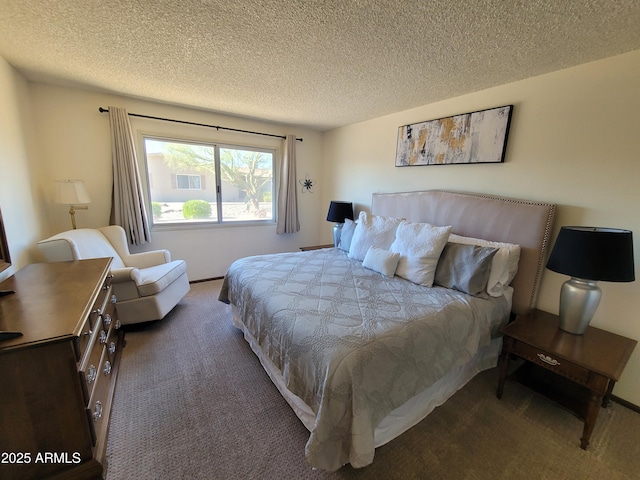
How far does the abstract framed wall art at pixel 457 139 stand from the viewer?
2184 millimetres

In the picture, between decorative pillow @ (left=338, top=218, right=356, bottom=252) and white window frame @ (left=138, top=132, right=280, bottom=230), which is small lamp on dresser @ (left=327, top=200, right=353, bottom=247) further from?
white window frame @ (left=138, top=132, right=280, bottom=230)

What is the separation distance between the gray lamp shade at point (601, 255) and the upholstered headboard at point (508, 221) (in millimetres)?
448

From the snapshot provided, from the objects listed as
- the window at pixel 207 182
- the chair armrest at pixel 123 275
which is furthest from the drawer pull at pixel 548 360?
the window at pixel 207 182

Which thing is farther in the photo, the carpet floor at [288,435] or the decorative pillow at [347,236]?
the decorative pillow at [347,236]

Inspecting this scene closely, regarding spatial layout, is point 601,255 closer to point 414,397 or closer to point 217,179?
point 414,397

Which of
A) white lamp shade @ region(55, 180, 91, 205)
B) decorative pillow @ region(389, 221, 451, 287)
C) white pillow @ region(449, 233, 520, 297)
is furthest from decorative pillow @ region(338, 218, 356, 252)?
white lamp shade @ region(55, 180, 91, 205)

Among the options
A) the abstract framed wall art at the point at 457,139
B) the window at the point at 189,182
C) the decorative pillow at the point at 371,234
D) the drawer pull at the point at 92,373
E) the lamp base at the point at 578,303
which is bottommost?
the drawer pull at the point at 92,373

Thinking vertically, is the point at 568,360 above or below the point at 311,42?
below

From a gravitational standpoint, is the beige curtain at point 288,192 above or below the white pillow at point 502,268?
above

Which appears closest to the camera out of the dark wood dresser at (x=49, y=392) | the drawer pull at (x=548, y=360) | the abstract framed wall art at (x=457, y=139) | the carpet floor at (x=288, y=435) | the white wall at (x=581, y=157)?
the dark wood dresser at (x=49, y=392)

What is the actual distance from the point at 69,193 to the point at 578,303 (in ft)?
13.8

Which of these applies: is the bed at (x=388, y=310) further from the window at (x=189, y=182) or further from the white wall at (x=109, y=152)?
the window at (x=189, y=182)

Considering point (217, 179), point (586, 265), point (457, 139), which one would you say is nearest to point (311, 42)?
point (457, 139)

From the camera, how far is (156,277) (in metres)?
2.46
